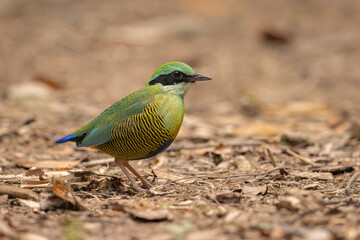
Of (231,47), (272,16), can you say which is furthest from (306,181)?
(272,16)

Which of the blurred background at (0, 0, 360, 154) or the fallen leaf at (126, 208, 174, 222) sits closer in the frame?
the fallen leaf at (126, 208, 174, 222)

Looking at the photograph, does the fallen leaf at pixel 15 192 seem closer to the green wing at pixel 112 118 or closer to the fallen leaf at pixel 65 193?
the fallen leaf at pixel 65 193

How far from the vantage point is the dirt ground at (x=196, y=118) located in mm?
3469

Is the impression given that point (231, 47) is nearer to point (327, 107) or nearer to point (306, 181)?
point (327, 107)

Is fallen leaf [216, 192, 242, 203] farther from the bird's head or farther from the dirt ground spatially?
the bird's head

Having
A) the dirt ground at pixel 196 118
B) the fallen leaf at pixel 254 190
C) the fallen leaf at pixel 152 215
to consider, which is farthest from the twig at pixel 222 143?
the fallen leaf at pixel 152 215

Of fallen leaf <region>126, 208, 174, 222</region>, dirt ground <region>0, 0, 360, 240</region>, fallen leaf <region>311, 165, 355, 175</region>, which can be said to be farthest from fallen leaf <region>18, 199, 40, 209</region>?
fallen leaf <region>311, 165, 355, 175</region>

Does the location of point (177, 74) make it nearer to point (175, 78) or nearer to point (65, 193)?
point (175, 78)

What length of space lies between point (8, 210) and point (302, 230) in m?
2.10

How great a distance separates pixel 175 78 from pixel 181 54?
7214 millimetres

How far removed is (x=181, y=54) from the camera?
40.1 ft

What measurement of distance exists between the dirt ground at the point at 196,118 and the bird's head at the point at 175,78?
2.91 feet

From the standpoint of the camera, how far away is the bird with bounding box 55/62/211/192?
4758 millimetres

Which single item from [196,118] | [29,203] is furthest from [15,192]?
[196,118]
